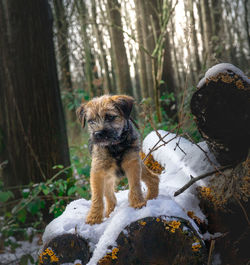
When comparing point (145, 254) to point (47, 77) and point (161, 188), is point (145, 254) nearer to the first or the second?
point (161, 188)

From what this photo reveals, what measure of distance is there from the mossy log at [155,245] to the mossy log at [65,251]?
1.10 ft

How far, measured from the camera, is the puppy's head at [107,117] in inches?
108

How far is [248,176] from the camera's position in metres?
2.48

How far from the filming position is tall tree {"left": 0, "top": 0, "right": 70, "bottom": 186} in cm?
474

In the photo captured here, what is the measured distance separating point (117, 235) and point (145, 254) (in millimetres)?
270

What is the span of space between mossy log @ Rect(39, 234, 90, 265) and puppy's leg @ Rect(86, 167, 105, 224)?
11.0 inches

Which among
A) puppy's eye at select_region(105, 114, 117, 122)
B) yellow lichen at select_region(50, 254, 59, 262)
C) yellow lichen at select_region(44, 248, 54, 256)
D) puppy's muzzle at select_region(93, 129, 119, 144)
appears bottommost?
yellow lichen at select_region(50, 254, 59, 262)

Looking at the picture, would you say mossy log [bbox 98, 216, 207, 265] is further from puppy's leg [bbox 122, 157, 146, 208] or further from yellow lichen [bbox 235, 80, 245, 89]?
yellow lichen [bbox 235, 80, 245, 89]

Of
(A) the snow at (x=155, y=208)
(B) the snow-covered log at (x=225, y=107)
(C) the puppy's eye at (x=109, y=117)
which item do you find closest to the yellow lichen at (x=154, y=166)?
(A) the snow at (x=155, y=208)

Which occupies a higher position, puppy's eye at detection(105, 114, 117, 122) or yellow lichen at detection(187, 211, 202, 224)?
puppy's eye at detection(105, 114, 117, 122)

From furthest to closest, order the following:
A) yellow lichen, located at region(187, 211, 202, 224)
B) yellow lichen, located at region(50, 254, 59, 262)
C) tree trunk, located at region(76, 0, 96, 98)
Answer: tree trunk, located at region(76, 0, 96, 98), yellow lichen, located at region(187, 211, 202, 224), yellow lichen, located at region(50, 254, 59, 262)

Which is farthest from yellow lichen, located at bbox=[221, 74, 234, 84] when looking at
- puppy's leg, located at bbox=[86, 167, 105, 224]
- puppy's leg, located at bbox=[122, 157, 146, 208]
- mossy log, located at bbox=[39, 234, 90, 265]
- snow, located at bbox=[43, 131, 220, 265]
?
mossy log, located at bbox=[39, 234, 90, 265]

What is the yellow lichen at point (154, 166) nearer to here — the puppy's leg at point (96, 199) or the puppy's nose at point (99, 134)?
the puppy's leg at point (96, 199)

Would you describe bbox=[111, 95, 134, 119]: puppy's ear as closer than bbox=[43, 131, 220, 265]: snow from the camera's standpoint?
No
